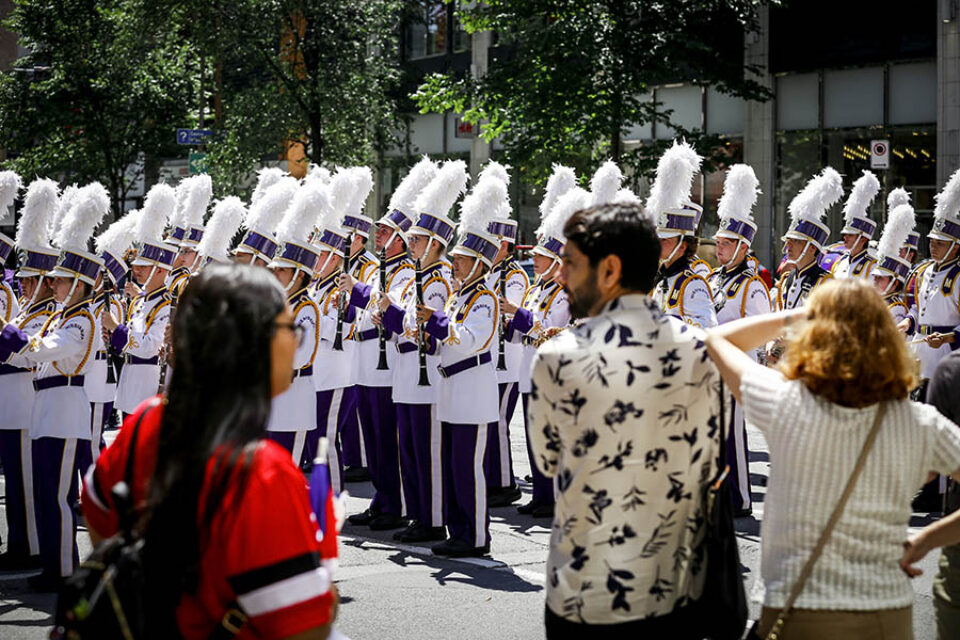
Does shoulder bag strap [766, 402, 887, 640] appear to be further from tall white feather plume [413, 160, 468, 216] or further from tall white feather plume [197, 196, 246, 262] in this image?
tall white feather plume [197, 196, 246, 262]

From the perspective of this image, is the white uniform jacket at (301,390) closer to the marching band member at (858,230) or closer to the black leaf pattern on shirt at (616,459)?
the black leaf pattern on shirt at (616,459)

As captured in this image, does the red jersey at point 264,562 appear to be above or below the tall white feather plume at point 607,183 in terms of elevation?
below

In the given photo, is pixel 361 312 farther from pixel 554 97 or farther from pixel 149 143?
pixel 149 143

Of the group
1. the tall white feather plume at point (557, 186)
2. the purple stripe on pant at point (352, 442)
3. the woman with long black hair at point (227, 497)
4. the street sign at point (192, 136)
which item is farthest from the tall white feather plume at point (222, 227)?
the street sign at point (192, 136)

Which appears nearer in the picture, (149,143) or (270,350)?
(270,350)

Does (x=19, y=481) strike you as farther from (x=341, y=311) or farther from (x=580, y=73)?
(x=580, y=73)

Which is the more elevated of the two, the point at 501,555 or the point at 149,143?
the point at 149,143

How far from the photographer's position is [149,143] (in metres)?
28.3

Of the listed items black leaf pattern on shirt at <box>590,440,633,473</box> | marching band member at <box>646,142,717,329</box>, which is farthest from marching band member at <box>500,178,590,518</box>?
black leaf pattern on shirt at <box>590,440,633,473</box>

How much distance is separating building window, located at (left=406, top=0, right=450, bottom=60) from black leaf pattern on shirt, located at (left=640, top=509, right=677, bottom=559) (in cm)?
2926

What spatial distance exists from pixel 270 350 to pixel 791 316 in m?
1.60

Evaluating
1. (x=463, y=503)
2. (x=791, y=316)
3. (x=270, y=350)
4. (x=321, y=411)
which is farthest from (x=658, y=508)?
(x=321, y=411)

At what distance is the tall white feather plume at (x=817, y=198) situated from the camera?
11.0m

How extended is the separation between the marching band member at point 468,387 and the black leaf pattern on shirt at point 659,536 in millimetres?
4376
